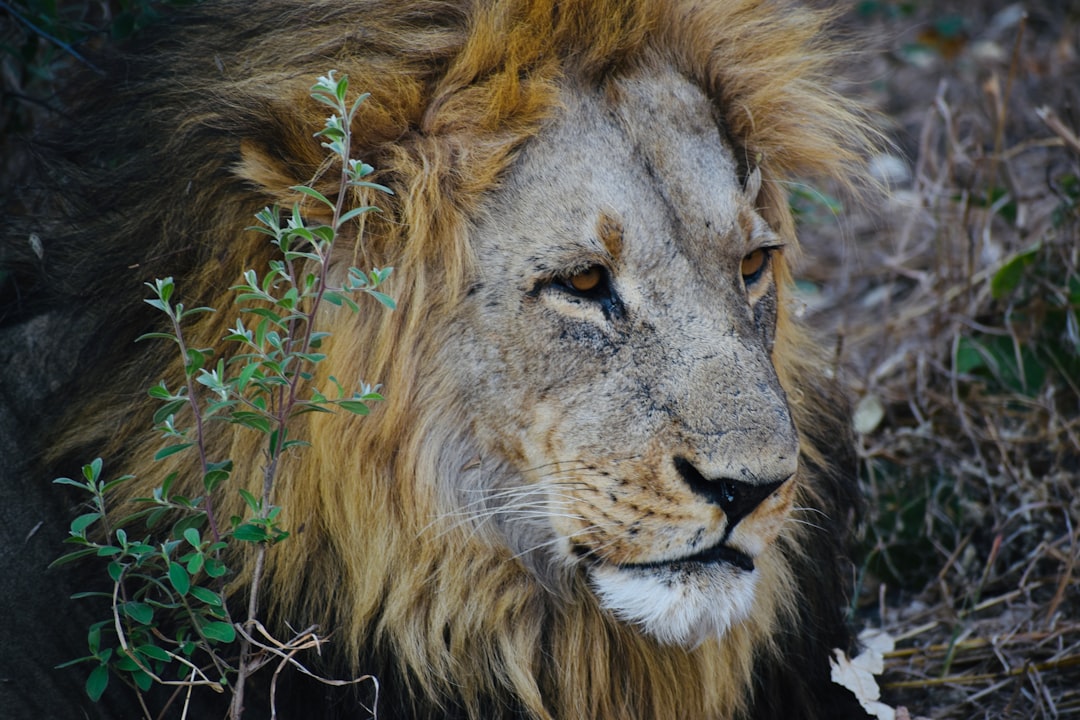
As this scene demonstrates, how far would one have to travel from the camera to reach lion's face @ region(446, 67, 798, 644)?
2.32m

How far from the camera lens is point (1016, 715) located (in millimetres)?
3273

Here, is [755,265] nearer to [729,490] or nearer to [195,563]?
[729,490]

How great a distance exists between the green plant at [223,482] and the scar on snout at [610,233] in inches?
18.6

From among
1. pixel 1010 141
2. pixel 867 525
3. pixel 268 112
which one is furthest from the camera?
pixel 1010 141

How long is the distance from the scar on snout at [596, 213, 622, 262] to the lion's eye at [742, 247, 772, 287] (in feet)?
1.28

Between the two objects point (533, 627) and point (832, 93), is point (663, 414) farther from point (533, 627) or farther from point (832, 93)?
point (832, 93)

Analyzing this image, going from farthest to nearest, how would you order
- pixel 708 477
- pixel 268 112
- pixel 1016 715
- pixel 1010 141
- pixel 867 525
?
pixel 1010 141
pixel 867 525
pixel 1016 715
pixel 268 112
pixel 708 477

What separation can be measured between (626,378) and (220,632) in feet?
3.04

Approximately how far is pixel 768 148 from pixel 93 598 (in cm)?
187

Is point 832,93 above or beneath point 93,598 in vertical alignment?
above

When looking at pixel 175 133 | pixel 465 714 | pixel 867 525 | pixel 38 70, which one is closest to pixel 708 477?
pixel 465 714

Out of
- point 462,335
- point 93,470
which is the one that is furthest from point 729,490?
point 93,470

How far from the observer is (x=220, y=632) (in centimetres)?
231

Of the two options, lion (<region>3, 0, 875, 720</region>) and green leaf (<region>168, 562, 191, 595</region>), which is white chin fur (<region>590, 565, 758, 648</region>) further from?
green leaf (<region>168, 562, 191, 595</region>)
